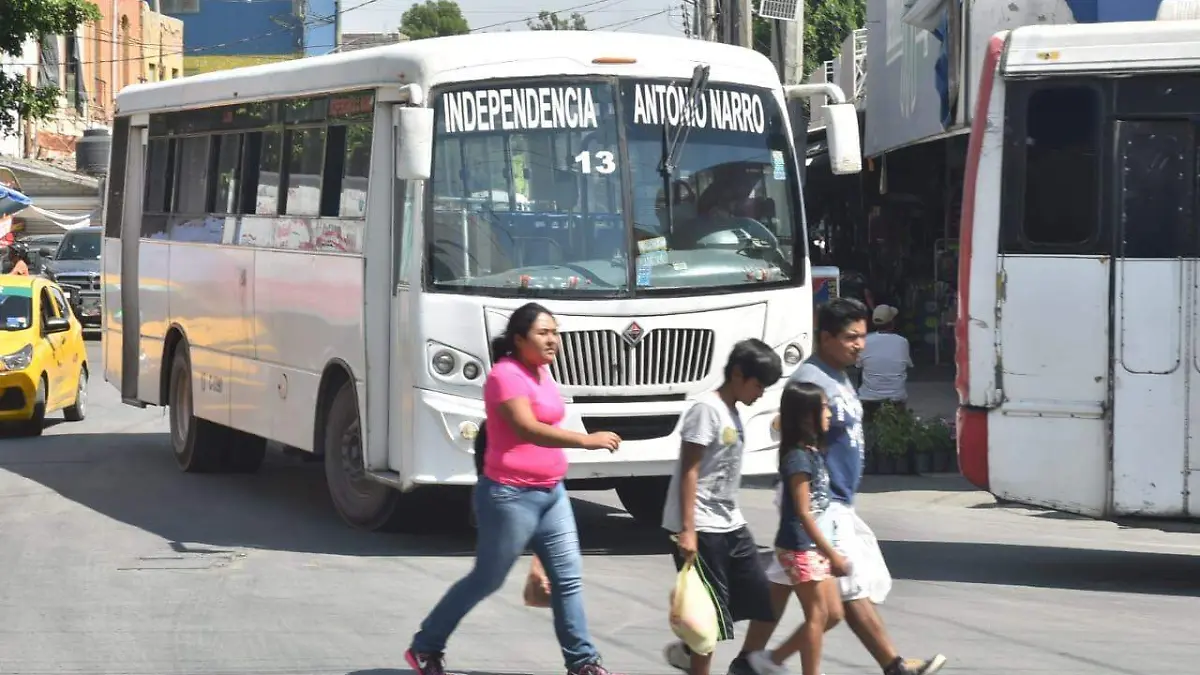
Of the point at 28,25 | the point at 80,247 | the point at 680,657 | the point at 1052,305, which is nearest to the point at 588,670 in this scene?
the point at 680,657

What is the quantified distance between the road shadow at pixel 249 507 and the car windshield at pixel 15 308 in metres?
1.44

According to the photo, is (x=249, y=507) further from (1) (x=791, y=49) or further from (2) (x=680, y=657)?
(1) (x=791, y=49)

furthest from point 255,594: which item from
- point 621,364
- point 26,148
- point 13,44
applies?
point 26,148

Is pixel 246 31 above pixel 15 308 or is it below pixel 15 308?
above

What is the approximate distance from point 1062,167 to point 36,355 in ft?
37.4

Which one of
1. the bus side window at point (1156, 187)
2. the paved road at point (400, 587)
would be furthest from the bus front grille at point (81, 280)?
the bus side window at point (1156, 187)

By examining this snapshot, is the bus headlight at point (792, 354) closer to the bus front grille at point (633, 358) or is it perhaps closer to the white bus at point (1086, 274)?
the bus front grille at point (633, 358)

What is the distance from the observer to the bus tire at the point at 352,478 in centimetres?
1187

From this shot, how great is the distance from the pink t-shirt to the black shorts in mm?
616

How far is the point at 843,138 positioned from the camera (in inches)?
459

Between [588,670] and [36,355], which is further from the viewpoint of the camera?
[36,355]

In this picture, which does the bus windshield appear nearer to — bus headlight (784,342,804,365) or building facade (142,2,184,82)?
bus headlight (784,342,804,365)

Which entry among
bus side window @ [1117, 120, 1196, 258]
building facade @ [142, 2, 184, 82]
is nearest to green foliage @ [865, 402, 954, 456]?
bus side window @ [1117, 120, 1196, 258]

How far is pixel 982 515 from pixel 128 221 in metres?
7.96
